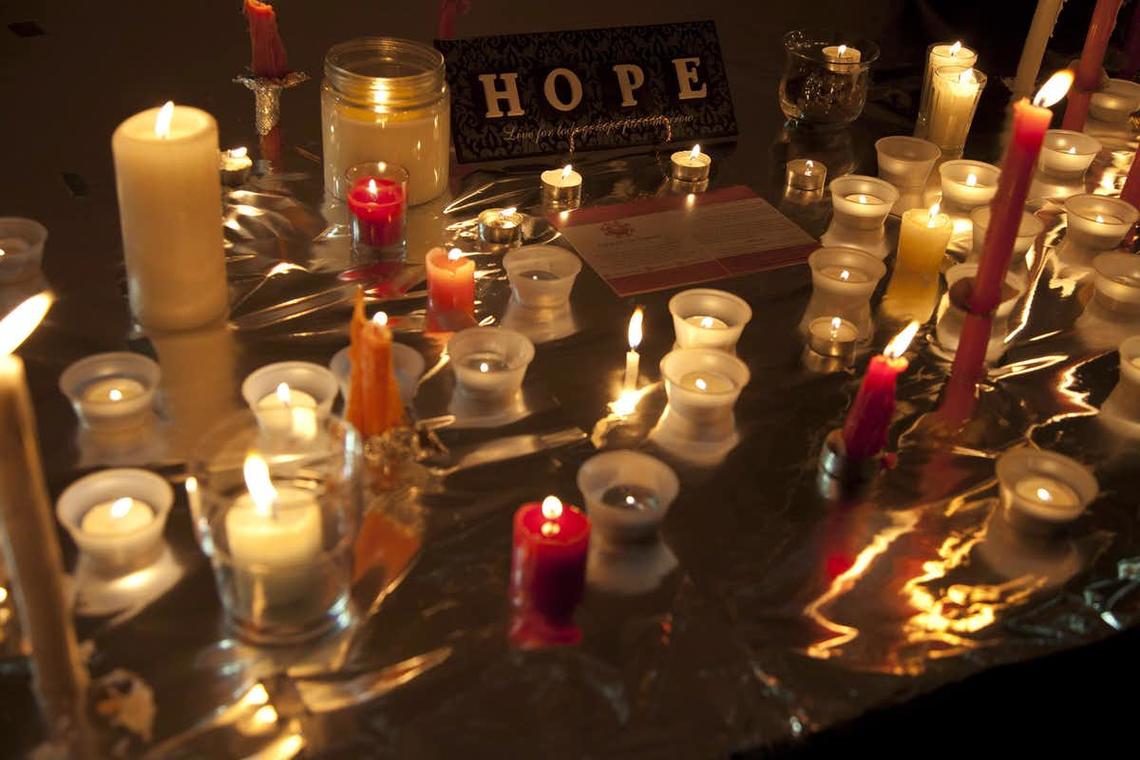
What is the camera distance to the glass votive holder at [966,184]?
1656 millimetres

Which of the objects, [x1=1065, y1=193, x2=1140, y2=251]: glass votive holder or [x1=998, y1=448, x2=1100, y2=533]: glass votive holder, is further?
[x1=1065, y1=193, x2=1140, y2=251]: glass votive holder

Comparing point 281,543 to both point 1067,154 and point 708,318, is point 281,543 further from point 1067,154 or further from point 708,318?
point 1067,154

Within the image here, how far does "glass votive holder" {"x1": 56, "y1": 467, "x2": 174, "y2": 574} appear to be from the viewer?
97 centimetres

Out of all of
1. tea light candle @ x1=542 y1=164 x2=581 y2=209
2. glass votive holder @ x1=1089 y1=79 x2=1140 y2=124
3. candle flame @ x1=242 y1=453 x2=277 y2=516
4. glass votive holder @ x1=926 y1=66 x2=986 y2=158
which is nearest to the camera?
candle flame @ x1=242 y1=453 x2=277 y2=516

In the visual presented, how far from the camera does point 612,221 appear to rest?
1.59 m

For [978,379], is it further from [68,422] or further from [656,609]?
[68,422]

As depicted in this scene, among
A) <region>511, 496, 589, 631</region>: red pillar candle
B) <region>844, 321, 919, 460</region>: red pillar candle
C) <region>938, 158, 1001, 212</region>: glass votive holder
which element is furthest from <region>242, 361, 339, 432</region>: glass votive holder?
<region>938, 158, 1001, 212</region>: glass votive holder

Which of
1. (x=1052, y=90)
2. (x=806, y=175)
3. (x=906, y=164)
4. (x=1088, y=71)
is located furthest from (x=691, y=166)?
(x=1088, y=71)

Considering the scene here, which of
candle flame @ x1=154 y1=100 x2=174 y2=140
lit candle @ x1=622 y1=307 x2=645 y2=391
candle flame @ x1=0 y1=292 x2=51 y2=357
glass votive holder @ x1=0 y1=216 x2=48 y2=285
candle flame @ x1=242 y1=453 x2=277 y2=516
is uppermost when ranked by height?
candle flame @ x1=0 y1=292 x2=51 y2=357

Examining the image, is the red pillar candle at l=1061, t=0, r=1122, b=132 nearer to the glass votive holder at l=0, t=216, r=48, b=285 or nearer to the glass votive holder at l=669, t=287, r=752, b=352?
the glass votive holder at l=669, t=287, r=752, b=352

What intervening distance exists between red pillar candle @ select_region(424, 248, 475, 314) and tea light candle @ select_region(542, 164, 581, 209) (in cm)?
28

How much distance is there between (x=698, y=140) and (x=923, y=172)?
337 mm

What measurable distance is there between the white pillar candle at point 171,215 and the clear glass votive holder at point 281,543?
1.06ft

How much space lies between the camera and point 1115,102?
2.01 meters
